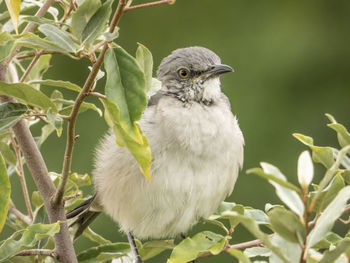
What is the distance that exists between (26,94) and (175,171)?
3.79 feet

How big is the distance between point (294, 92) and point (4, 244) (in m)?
5.30

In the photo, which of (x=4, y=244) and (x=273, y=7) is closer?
(x=4, y=244)

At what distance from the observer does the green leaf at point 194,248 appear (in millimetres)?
2131

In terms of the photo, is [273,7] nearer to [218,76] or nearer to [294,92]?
[294,92]

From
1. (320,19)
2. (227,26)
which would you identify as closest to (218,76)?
(227,26)

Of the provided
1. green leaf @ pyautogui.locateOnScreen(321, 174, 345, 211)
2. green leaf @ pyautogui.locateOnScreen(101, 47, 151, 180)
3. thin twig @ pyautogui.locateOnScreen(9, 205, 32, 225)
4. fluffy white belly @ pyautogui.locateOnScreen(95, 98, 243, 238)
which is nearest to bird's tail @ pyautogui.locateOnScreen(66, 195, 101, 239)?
fluffy white belly @ pyautogui.locateOnScreen(95, 98, 243, 238)

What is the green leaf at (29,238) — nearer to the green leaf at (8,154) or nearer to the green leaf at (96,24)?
the green leaf at (96,24)

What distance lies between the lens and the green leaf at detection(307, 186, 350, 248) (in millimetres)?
1619

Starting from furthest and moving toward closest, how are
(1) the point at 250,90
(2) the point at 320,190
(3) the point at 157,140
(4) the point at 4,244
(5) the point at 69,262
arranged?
(1) the point at 250,90 < (3) the point at 157,140 < (5) the point at 69,262 < (4) the point at 4,244 < (2) the point at 320,190

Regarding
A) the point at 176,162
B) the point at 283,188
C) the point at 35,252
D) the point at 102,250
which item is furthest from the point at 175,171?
the point at 283,188

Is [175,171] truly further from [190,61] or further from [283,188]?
[283,188]

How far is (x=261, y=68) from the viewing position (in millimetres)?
6773

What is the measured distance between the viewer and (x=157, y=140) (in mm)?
3092

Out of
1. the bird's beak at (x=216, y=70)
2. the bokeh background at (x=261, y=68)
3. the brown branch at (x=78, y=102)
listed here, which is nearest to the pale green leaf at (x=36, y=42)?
the brown branch at (x=78, y=102)
